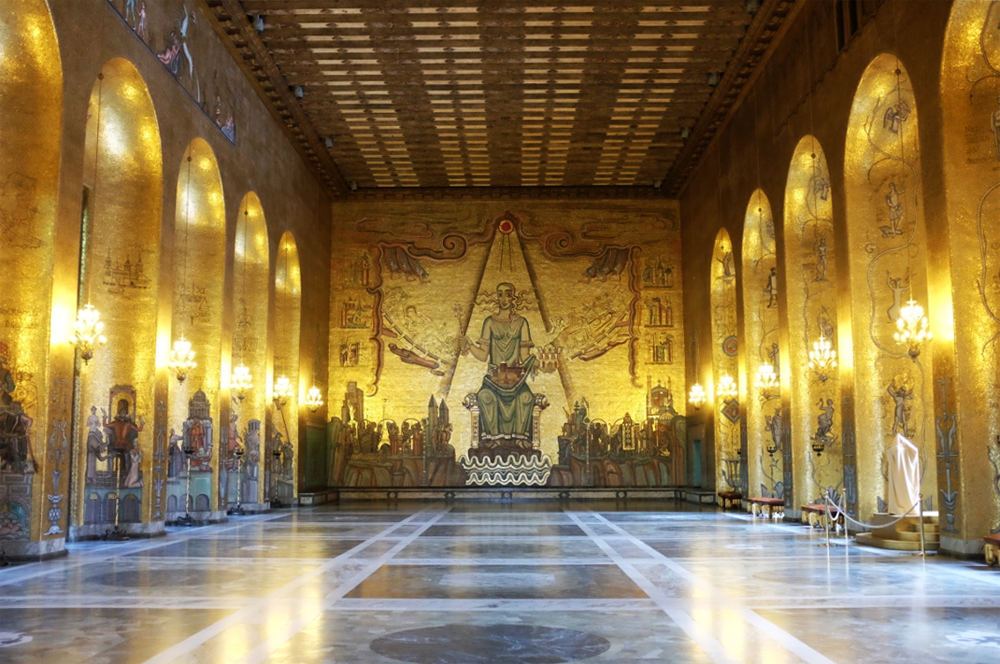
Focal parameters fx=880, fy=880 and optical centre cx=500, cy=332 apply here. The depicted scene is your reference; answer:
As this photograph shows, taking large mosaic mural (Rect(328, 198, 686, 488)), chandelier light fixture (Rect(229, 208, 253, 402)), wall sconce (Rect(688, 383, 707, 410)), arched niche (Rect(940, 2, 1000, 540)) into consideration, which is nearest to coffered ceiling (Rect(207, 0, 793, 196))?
large mosaic mural (Rect(328, 198, 686, 488))

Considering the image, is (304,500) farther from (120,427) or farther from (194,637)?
(194,637)

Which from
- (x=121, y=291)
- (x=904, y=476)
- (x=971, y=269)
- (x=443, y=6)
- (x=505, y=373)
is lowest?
(x=904, y=476)

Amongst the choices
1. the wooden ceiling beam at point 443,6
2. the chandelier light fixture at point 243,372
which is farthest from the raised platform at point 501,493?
the wooden ceiling beam at point 443,6

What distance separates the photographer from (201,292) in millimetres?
15867

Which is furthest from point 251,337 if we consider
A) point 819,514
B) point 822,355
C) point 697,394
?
point 819,514

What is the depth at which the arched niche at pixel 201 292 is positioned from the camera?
610 inches

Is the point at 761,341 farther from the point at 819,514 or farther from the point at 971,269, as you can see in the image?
the point at 971,269

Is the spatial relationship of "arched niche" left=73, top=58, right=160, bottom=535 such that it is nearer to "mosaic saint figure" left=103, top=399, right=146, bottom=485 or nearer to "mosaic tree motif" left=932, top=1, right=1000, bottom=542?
"mosaic saint figure" left=103, top=399, right=146, bottom=485

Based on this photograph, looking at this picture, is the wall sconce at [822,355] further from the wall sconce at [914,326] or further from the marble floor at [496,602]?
the wall sconce at [914,326]

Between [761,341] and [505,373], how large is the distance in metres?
8.28

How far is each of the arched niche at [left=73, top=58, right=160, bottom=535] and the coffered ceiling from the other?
131 inches

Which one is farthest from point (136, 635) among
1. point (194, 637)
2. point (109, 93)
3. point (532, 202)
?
point (532, 202)

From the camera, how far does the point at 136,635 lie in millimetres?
5945

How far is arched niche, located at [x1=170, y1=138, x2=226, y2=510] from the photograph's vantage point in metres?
15.5
